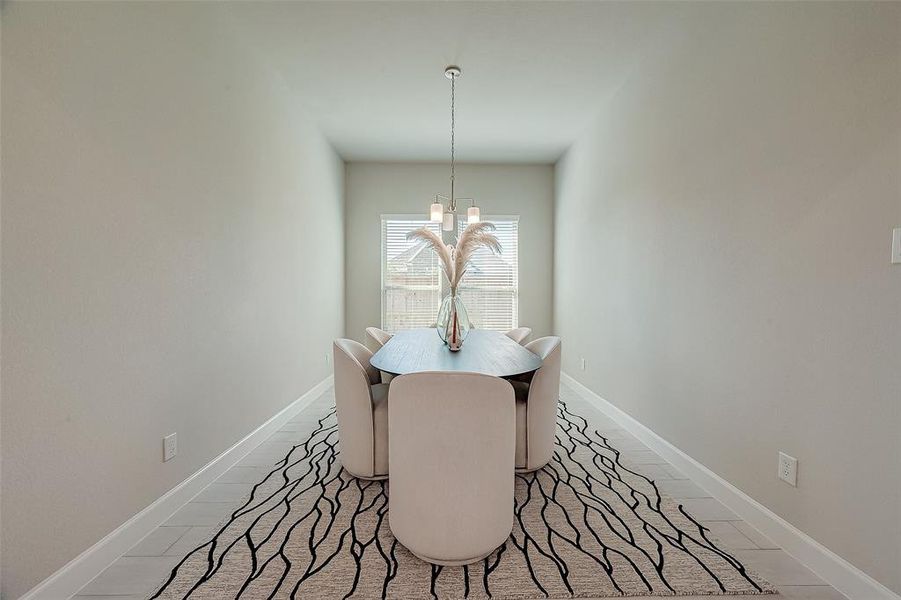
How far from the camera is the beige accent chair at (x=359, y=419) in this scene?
2117 millimetres

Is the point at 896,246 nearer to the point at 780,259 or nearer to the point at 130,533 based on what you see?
the point at 780,259

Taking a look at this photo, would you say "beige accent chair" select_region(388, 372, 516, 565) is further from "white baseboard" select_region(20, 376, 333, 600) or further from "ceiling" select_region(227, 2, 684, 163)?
"ceiling" select_region(227, 2, 684, 163)

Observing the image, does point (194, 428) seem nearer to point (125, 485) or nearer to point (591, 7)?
point (125, 485)

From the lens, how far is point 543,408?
7.32ft

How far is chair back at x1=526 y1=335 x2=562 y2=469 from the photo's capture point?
2.19m

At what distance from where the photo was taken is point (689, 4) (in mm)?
2305

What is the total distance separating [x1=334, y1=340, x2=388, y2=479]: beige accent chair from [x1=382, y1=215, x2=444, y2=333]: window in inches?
127

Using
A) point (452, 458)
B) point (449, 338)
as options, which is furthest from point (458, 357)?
point (452, 458)

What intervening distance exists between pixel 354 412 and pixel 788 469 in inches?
79.6

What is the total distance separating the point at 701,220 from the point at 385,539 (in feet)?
7.77

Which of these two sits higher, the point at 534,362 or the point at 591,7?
the point at 591,7

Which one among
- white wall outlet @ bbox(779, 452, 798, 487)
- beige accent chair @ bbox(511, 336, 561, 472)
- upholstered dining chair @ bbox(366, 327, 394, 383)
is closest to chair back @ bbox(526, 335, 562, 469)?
beige accent chair @ bbox(511, 336, 561, 472)

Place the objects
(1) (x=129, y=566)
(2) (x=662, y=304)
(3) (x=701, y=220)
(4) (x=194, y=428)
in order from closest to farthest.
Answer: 1. (1) (x=129, y=566)
2. (4) (x=194, y=428)
3. (3) (x=701, y=220)
4. (2) (x=662, y=304)

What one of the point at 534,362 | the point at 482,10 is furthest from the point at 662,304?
the point at 482,10
